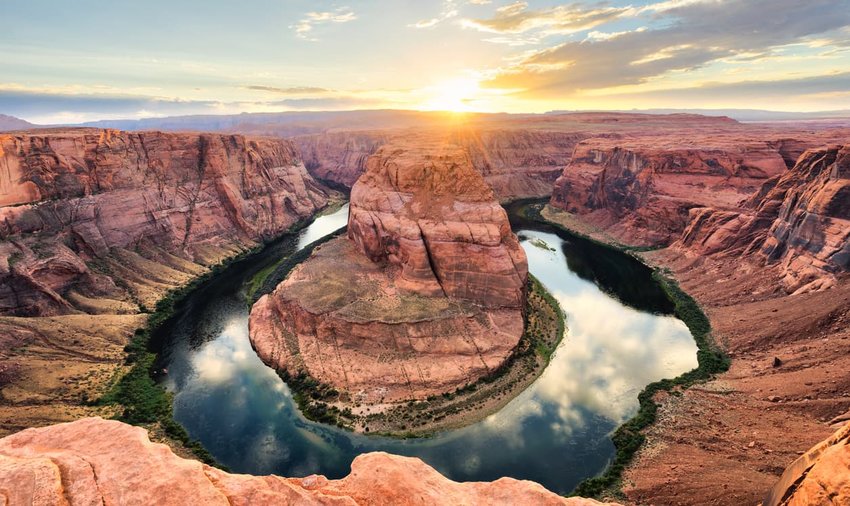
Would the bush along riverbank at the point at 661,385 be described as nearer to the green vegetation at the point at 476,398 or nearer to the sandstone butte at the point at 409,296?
the green vegetation at the point at 476,398

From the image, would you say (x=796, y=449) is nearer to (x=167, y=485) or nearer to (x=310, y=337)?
(x=167, y=485)

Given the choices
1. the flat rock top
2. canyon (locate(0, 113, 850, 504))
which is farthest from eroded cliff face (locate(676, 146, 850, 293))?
the flat rock top

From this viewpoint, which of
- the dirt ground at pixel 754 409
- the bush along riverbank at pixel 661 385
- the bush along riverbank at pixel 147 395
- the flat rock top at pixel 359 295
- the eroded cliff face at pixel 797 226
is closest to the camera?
the dirt ground at pixel 754 409

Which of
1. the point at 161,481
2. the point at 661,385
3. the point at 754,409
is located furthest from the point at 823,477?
the point at 661,385

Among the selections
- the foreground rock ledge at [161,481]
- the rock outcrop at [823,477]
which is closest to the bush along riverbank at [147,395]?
the foreground rock ledge at [161,481]

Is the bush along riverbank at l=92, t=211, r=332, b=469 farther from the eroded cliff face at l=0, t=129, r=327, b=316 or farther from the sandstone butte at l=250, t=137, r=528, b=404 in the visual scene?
the sandstone butte at l=250, t=137, r=528, b=404

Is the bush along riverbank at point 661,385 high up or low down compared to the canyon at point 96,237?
down

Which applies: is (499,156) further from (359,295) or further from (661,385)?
(661,385)
